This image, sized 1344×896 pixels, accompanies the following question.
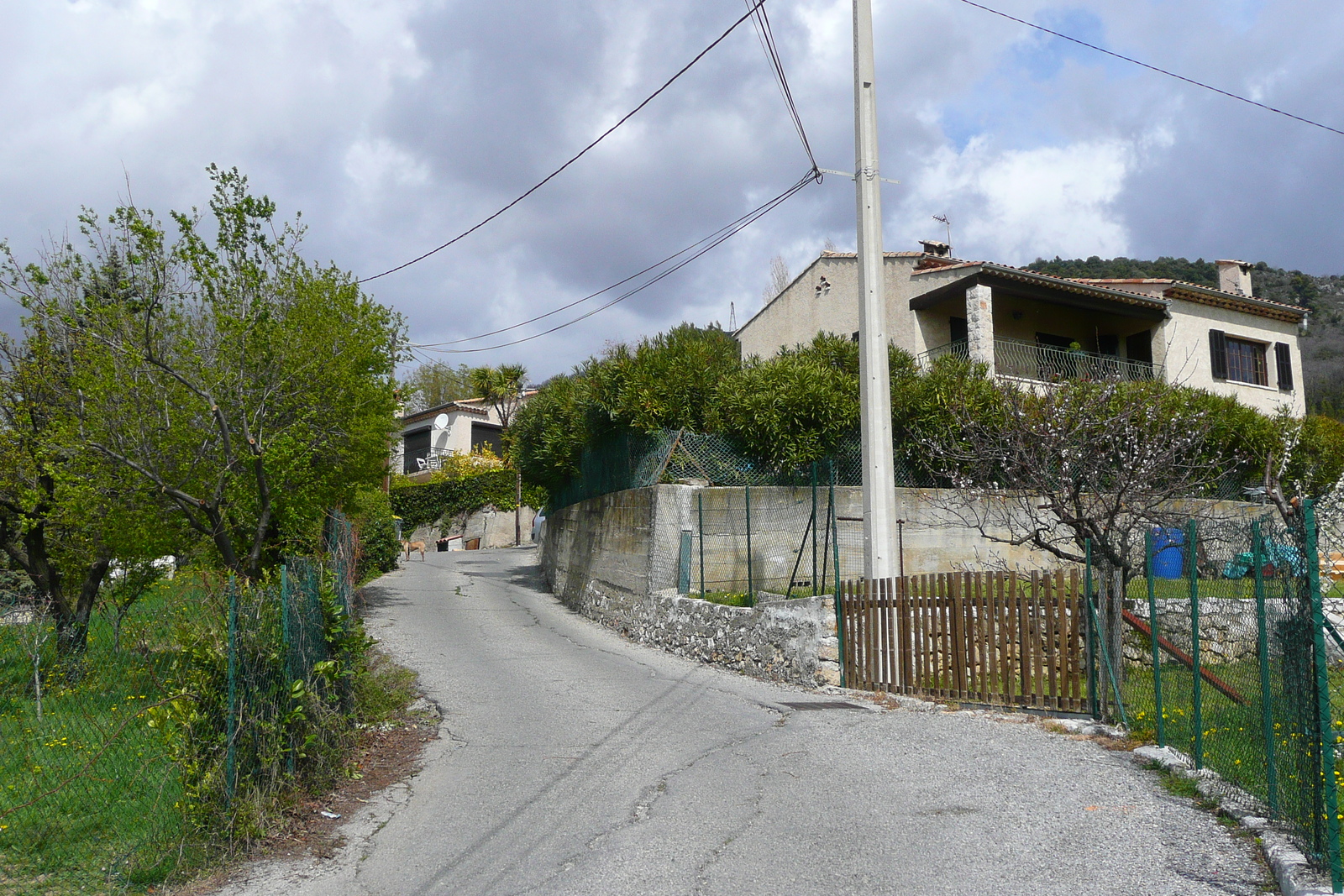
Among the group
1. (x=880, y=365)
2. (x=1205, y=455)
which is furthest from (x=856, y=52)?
(x=1205, y=455)

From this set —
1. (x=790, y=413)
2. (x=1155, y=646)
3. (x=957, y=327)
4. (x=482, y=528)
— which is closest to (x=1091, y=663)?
(x=1155, y=646)

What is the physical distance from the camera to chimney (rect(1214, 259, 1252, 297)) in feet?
96.7

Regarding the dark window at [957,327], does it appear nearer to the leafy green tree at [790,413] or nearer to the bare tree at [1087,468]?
the bare tree at [1087,468]

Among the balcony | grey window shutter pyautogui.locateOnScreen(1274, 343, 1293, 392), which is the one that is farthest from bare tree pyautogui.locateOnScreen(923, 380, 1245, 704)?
grey window shutter pyautogui.locateOnScreen(1274, 343, 1293, 392)

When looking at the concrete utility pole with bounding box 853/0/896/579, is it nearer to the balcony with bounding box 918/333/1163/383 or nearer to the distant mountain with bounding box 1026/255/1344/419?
the balcony with bounding box 918/333/1163/383

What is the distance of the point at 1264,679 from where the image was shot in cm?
539

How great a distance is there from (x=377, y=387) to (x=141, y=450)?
488 centimetres

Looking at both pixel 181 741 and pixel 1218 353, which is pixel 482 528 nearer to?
pixel 1218 353

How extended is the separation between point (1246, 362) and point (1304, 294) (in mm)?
45055

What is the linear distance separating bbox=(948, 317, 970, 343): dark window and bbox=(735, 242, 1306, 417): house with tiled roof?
3 centimetres

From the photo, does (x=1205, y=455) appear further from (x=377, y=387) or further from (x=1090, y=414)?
(x=377, y=387)

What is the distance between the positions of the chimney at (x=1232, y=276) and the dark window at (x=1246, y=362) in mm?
2572

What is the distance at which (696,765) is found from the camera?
24.7 feet

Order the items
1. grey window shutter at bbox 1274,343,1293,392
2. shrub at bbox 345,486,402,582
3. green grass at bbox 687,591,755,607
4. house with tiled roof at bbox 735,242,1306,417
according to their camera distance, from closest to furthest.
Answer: green grass at bbox 687,591,755,607 < house with tiled roof at bbox 735,242,1306,417 < shrub at bbox 345,486,402,582 < grey window shutter at bbox 1274,343,1293,392
